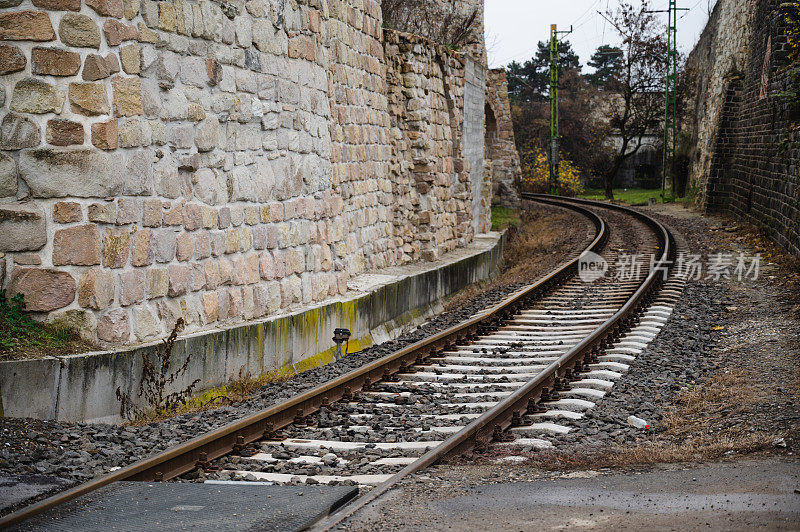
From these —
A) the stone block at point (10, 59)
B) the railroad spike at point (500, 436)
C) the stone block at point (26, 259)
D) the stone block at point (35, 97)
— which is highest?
the stone block at point (10, 59)

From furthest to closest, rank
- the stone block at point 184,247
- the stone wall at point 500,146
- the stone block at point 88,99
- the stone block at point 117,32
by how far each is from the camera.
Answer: the stone wall at point 500,146, the stone block at point 184,247, the stone block at point 117,32, the stone block at point 88,99

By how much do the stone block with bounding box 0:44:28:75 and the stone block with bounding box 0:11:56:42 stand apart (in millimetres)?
76

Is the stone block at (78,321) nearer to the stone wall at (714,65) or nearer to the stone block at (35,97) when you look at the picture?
the stone block at (35,97)

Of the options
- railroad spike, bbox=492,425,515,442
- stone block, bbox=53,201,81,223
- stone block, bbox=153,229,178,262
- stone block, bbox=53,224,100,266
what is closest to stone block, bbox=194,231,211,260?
stone block, bbox=153,229,178,262

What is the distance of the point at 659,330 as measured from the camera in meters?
11.0

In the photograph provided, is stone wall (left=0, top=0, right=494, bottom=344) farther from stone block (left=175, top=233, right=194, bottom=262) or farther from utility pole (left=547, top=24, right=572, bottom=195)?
utility pole (left=547, top=24, right=572, bottom=195)

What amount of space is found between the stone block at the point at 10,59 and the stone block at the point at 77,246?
128 cm

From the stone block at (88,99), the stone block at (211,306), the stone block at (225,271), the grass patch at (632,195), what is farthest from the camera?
the grass patch at (632,195)

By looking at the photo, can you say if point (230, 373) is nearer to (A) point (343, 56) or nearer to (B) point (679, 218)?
(A) point (343, 56)

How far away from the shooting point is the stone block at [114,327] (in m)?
7.20

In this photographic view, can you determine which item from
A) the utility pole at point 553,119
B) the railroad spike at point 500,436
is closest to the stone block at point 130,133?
the railroad spike at point 500,436

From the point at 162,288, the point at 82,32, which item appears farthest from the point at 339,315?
the point at 82,32

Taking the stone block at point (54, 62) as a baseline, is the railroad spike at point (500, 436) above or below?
below

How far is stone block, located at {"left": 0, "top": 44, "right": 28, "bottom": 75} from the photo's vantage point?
6.81 meters
